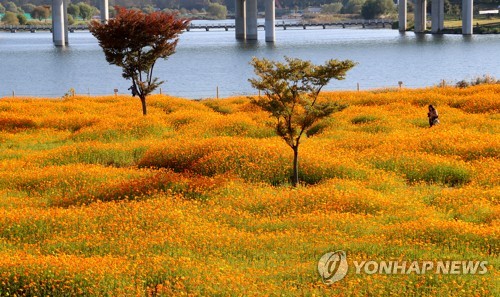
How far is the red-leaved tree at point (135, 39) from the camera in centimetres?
3806

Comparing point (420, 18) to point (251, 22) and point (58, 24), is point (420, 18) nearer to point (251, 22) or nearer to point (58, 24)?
point (251, 22)

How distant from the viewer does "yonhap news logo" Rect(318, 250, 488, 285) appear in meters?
14.2

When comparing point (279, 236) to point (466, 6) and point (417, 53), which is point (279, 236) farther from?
point (466, 6)

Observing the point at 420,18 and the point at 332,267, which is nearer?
the point at 332,267

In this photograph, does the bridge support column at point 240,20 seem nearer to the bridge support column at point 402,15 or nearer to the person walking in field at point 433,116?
the bridge support column at point 402,15

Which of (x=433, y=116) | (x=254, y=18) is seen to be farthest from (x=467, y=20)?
(x=433, y=116)

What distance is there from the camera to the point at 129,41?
38062 millimetres

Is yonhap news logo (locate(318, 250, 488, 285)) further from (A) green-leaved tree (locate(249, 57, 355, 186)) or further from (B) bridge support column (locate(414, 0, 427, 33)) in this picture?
(B) bridge support column (locate(414, 0, 427, 33))

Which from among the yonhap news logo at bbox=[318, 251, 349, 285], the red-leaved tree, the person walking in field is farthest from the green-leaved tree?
the red-leaved tree

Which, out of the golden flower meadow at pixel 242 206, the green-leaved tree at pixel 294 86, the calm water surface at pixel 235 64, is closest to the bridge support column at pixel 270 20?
the calm water surface at pixel 235 64

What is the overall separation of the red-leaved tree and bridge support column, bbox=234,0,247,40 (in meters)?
122

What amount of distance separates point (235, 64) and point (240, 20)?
201ft

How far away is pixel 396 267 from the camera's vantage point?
14.5 metres

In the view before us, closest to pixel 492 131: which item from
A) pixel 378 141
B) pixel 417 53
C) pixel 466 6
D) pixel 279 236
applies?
pixel 378 141
